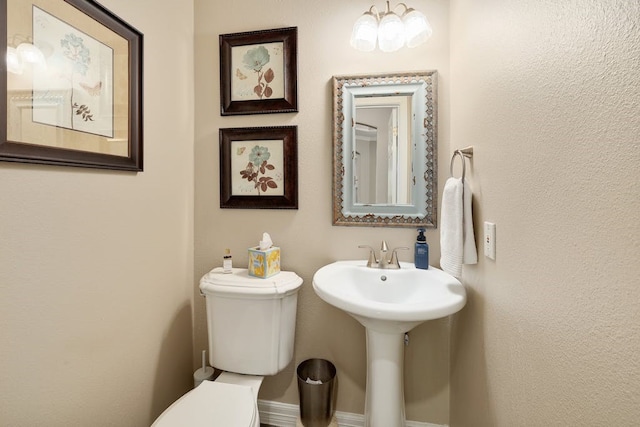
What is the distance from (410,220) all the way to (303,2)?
1320mm

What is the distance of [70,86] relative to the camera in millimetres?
1000

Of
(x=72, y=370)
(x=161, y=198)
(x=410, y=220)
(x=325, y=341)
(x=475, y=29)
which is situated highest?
(x=475, y=29)

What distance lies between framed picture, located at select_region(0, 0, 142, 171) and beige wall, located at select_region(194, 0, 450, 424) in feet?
1.54

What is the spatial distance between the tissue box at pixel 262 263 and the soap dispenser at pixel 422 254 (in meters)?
0.73

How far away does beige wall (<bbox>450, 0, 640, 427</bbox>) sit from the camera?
0.47 meters

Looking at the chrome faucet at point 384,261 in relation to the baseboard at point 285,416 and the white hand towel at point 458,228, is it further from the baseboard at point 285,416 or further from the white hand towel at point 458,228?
the baseboard at point 285,416

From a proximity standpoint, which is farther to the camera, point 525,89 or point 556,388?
point 525,89

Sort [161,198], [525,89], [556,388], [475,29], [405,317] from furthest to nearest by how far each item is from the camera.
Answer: [161,198] → [475,29] → [405,317] → [525,89] → [556,388]

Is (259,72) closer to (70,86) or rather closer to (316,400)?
(70,86)

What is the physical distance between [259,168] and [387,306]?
3.40 ft

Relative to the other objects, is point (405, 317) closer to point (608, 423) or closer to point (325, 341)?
point (608, 423)

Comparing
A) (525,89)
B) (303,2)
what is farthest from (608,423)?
(303,2)

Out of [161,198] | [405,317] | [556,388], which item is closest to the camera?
[556,388]

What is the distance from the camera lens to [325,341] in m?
1.61
